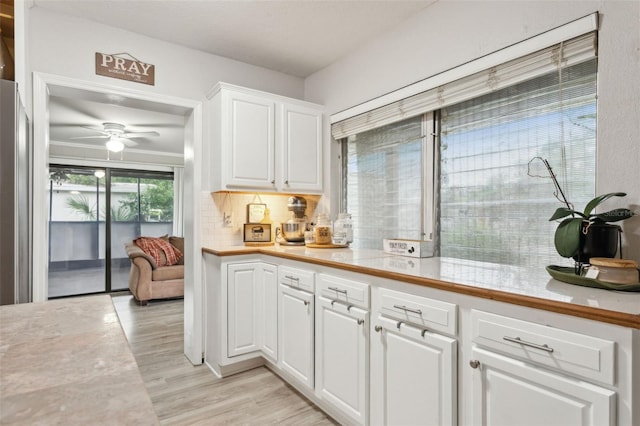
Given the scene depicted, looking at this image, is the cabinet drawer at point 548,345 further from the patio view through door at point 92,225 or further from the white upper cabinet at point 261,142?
the patio view through door at point 92,225

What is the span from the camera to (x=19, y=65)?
1815 mm

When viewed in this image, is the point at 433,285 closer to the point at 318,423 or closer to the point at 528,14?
the point at 318,423

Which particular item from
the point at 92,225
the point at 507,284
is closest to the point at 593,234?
the point at 507,284

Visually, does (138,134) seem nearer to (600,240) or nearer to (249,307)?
A: (249,307)

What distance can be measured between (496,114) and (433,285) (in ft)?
3.95

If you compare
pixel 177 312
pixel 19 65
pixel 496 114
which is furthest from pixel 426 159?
pixel 177 312

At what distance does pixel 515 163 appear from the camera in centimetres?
194

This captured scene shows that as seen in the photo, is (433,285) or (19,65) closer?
(433,285)

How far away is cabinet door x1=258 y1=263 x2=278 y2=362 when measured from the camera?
8.18 ft

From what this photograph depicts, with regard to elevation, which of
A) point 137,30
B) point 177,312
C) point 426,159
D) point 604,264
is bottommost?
point 177,312

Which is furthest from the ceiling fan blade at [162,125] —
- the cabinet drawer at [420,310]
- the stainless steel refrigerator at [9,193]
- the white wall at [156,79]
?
the cabinet drawer at [420,310]

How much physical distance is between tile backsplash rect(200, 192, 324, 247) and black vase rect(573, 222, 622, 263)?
219cm

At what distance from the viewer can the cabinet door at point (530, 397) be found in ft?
3.25

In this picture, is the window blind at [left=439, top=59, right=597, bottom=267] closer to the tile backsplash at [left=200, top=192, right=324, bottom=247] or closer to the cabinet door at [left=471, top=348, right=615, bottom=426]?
the cabinet door at [left=471, top=348, right=615, bottom=426]
